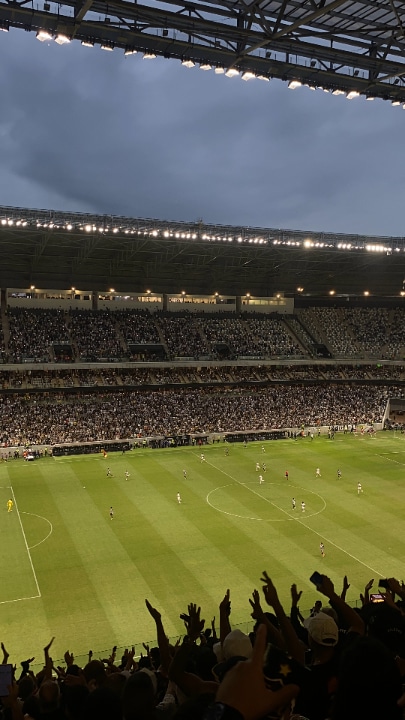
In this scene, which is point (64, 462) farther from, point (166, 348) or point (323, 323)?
point (323, 323)

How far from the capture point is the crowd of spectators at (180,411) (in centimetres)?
5103

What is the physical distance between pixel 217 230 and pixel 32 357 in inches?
878

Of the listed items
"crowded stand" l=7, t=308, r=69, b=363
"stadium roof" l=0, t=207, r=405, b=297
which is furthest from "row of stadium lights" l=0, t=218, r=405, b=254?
"crowded stand" l=7, t=308, r=69, b=363

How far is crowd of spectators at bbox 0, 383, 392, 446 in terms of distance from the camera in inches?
2009

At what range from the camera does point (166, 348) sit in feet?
211

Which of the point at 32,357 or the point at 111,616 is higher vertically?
the point at 32,357

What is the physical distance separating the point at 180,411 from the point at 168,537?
2835 cm

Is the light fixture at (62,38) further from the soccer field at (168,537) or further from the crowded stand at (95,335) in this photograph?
the crowded stand at (95,335)

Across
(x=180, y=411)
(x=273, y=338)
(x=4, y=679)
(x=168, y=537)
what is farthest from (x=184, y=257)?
(x=4, y=679)

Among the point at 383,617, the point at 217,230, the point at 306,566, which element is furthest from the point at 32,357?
the point at 383,617

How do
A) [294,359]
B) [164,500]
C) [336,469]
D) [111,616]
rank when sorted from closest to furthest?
[111,616] < [164,500] < [336,469] < [294,359]

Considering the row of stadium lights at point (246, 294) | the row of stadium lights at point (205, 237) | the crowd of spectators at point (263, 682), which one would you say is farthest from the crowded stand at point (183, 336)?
the crowd of spectators at point (263, 682)

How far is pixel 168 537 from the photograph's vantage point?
29.8 meters

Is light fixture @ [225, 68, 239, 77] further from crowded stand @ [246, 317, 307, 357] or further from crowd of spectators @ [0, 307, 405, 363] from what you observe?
crowded stand @ [246, 317, 307, 357]
